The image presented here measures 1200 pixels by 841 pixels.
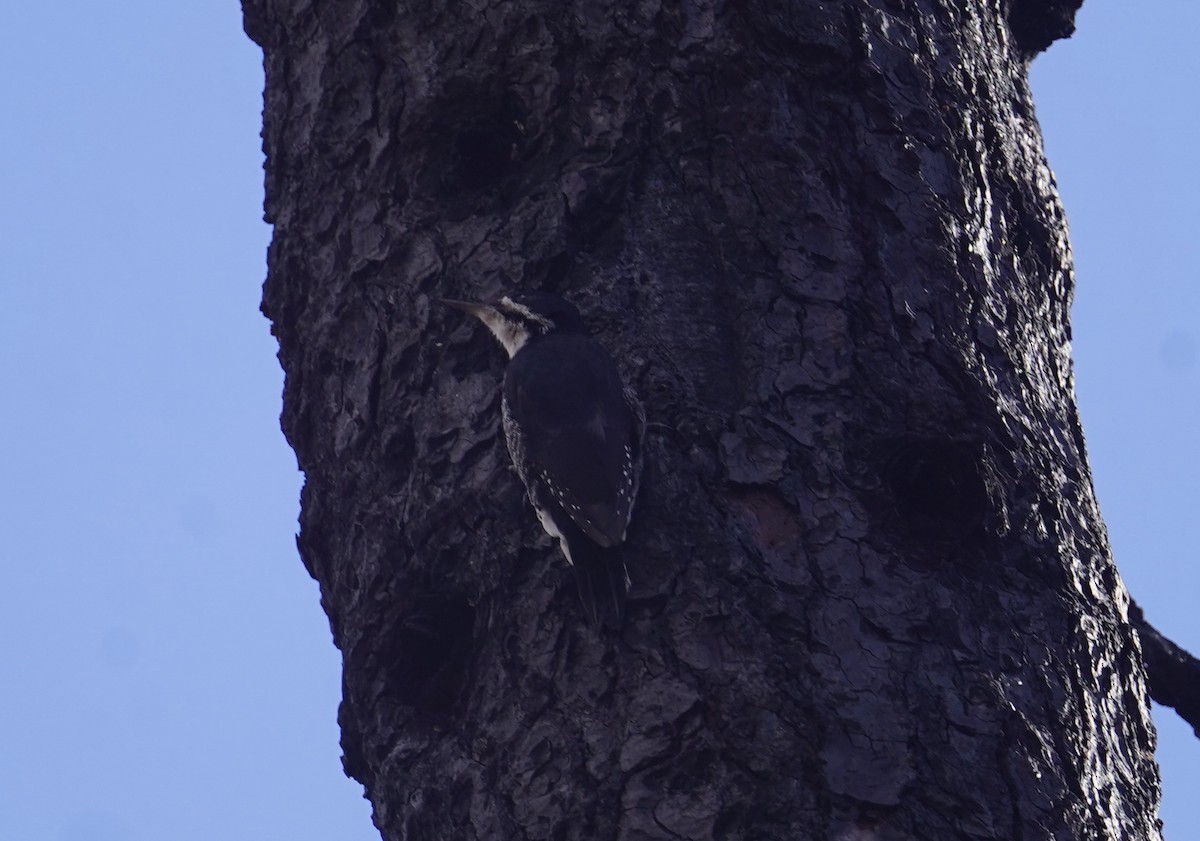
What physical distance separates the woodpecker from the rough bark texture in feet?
0.19

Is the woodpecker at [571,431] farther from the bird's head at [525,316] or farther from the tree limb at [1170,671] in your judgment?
the tree limb at [1170,671]

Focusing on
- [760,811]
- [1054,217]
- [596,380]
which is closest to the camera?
[760,811]

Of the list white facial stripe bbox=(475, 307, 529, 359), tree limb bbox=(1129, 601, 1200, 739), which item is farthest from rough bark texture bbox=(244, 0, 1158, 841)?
tree limb bbox=(1129, 601, 1200, 739)

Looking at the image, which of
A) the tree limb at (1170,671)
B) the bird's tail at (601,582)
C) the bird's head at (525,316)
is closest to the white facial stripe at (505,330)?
the bird's head at (525,316)

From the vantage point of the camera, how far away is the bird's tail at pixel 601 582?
3.18 meters

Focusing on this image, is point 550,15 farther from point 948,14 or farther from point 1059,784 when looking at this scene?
point 1059,784

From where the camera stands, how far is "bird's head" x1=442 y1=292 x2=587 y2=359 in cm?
364

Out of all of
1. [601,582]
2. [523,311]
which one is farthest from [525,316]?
[601,582]

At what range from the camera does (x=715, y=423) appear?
339cm

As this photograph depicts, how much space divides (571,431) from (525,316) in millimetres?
308

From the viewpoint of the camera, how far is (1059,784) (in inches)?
116

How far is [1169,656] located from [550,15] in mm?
2309

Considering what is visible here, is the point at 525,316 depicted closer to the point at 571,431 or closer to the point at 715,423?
the point at 571,431

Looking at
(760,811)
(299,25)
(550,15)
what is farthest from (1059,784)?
(299,25)
